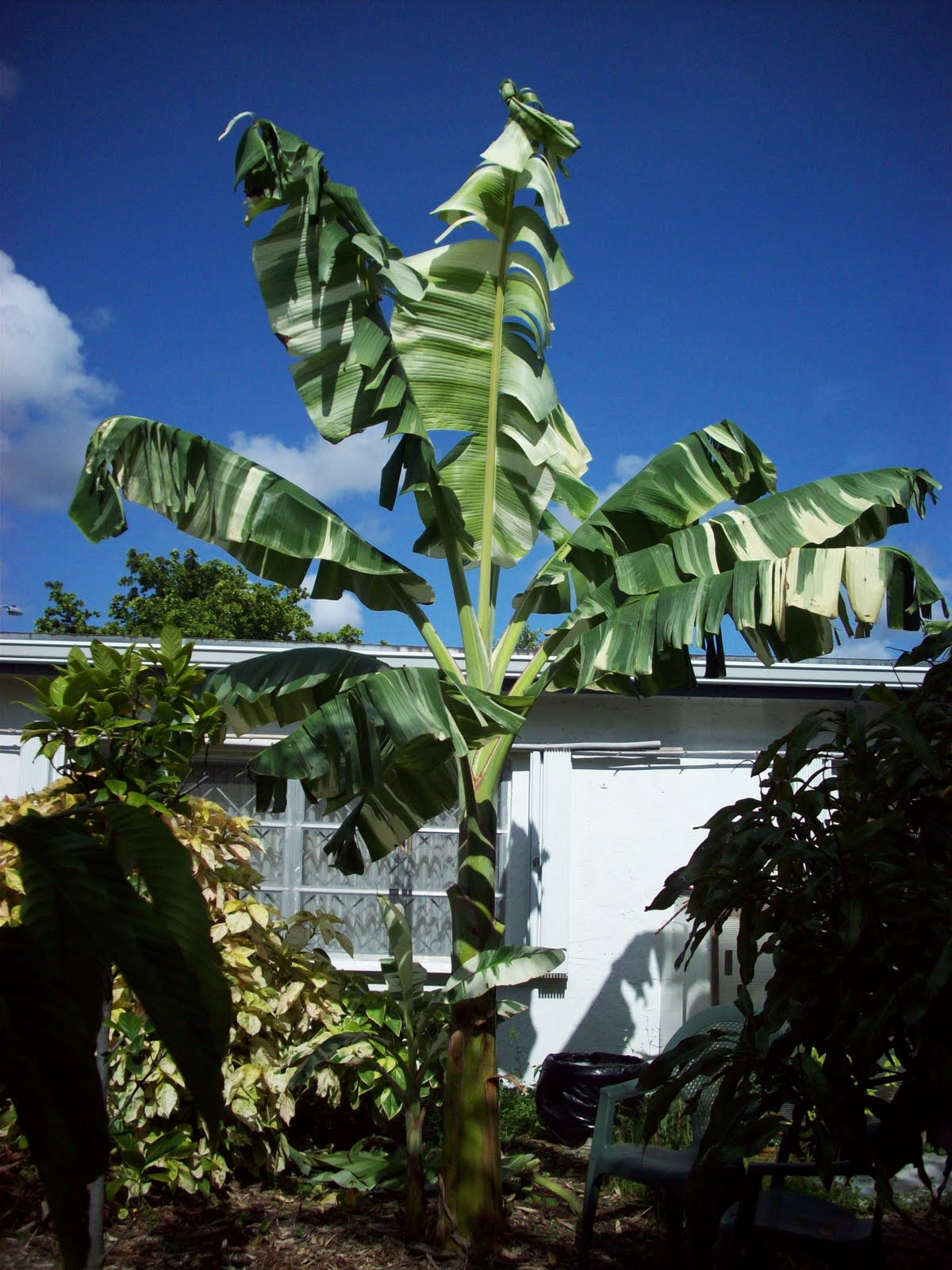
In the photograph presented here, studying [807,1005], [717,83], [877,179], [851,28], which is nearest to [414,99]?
[717,83]

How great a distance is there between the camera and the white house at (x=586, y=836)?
7074mm

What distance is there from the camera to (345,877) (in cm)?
725

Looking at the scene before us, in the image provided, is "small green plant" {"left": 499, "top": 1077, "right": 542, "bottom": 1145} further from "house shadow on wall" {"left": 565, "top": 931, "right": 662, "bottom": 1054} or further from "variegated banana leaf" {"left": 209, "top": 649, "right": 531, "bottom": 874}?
"variegated banana leaf" {"left": 209, "top": 649, "right": 531, "bottom": 874}

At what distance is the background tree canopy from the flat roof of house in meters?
15.1

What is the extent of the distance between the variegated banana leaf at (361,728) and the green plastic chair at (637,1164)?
60.5 inches

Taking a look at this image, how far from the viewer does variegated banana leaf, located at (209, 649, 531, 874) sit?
13.2 ft

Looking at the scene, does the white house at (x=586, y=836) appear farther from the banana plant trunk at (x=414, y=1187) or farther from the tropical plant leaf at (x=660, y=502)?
the banana plant trunk at (x=414, y=1187)

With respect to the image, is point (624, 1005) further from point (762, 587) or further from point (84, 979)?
point (84, 979)

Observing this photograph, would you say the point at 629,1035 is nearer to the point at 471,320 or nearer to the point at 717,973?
the point at 717,973

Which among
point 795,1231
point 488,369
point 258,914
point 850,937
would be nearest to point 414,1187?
point 258,914

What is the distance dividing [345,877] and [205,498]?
11.1 ft

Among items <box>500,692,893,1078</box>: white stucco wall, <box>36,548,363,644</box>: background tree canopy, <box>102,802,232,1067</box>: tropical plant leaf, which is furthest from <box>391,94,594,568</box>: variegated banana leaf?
<box>36,548,363,644</box>: background tree canopy

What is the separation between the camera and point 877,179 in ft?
22.5

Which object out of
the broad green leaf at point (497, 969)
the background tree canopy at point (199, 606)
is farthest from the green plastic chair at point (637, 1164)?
the background tree canopy at point (199, 606)
